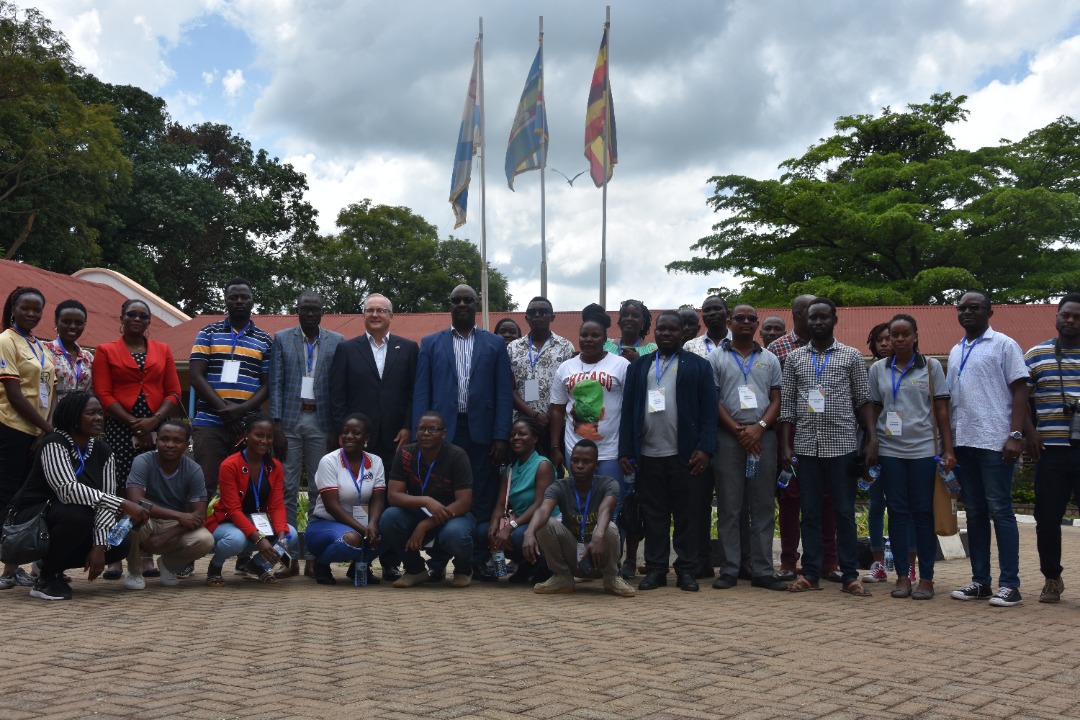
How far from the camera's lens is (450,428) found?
25.1ft

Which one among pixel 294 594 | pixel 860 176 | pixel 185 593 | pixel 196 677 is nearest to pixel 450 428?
pixel 294 594

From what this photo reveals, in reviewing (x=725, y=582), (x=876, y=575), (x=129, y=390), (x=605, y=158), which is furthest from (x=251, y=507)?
(x=605, y=158)

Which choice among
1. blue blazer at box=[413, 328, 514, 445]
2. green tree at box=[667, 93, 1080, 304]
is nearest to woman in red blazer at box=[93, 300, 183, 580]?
blue blazer at box=[413, 328, 514, 445]

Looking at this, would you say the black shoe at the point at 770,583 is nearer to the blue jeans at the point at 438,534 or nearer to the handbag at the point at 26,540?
the blue jeans at the point at 438,534

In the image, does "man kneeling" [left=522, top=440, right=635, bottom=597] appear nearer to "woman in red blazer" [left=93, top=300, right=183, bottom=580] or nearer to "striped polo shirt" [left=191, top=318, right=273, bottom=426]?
"striped polo shirt" [left=191, top=318, right=273, bottom=426]

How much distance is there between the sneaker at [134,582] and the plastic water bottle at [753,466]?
4.29 m

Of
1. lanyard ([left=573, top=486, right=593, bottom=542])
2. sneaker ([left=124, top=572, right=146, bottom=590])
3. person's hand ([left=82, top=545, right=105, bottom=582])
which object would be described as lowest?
sneaker ([left=124, top=572, right=146, bottom=590])

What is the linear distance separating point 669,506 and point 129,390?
404 centimetres

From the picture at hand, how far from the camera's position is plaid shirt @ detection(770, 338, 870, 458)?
7035mm

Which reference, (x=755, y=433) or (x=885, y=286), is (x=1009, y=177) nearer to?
(x=885, y=286)

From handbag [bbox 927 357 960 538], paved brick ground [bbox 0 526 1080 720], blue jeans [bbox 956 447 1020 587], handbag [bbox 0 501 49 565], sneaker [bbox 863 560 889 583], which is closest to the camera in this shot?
paved brick ground [bbox 0 526 1080 720]

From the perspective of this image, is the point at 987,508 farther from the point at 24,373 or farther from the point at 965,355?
the point at 24,373

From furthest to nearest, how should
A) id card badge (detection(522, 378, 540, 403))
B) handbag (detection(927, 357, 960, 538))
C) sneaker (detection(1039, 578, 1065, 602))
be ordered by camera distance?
id card badge (detection(522, 378, 540, 403))
handbag (detection(927, 357, 960, 538))
sneaker (detection(1039, 578, 1065, 602))

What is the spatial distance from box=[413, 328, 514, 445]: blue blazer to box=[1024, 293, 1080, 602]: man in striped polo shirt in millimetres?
3641
